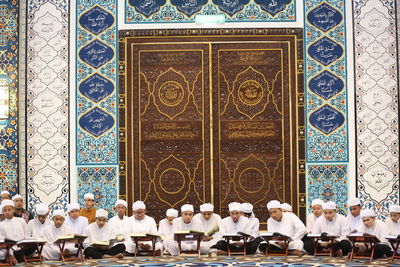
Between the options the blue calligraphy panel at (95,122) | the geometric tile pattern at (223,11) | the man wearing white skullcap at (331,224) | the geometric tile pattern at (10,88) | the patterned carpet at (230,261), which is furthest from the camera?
the geometric tile pattern at (223,11)

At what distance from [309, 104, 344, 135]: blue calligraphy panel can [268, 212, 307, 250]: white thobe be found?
136 centimetres

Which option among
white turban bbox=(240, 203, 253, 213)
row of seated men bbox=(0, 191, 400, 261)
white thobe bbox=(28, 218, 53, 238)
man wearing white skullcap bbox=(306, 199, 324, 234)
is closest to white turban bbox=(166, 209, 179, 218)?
row of seated men bbox=(0, 191, 400, 261)

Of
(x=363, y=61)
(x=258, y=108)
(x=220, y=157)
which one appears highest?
(x=363, y=61)

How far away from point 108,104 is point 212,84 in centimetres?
125

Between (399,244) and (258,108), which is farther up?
(258,108)

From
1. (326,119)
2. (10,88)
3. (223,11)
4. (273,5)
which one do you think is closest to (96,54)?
(10,88)

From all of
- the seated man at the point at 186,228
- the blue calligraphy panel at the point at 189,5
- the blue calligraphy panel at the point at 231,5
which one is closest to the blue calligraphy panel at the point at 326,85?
the blue calligraphy panel at the point at 231,5

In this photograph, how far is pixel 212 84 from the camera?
834 cm

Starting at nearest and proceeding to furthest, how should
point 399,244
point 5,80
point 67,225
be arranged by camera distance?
1. point 399,244
2. point 67,225
3. point 5,80

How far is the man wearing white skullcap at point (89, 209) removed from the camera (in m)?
7.91

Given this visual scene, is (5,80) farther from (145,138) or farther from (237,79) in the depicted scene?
(237,79)

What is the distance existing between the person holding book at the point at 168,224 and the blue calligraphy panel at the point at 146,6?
94.3 inches

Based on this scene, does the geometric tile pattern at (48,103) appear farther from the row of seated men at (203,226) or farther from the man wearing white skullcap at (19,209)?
the row of seated men at (203,226)

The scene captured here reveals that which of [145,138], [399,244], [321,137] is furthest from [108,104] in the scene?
[399,244]
